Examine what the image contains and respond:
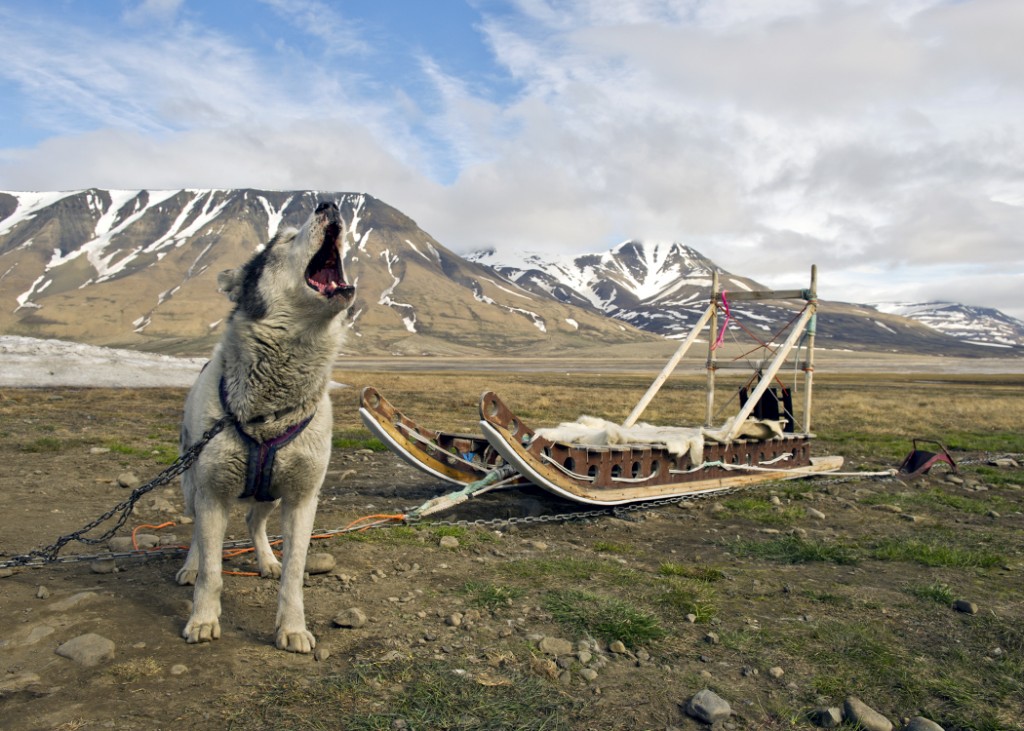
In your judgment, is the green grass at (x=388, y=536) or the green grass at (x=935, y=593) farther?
the green grass at (x=388, y=536)

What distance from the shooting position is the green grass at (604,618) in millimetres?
5340

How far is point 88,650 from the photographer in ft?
14.7

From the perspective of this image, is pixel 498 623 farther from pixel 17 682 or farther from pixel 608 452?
pixel 608 452

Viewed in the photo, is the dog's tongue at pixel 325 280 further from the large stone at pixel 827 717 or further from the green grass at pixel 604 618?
the large stone at pixel 827 717

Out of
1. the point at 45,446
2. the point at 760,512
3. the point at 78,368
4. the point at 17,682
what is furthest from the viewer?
the point at 78,368

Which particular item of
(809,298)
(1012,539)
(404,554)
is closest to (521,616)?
(404,554)

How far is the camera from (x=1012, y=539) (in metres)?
8.97

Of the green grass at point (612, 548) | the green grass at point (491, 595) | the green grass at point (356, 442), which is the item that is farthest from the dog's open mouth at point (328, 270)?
the green grass at point (356, 442)

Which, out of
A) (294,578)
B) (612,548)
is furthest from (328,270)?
(612,548)

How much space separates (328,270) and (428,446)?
19.7ft

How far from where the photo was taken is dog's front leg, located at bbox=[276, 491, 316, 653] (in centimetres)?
487

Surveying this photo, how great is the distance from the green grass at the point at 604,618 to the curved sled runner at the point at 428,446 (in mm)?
3800

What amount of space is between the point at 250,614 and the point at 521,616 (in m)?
2.19

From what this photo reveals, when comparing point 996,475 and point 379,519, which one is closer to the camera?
point 379,519
